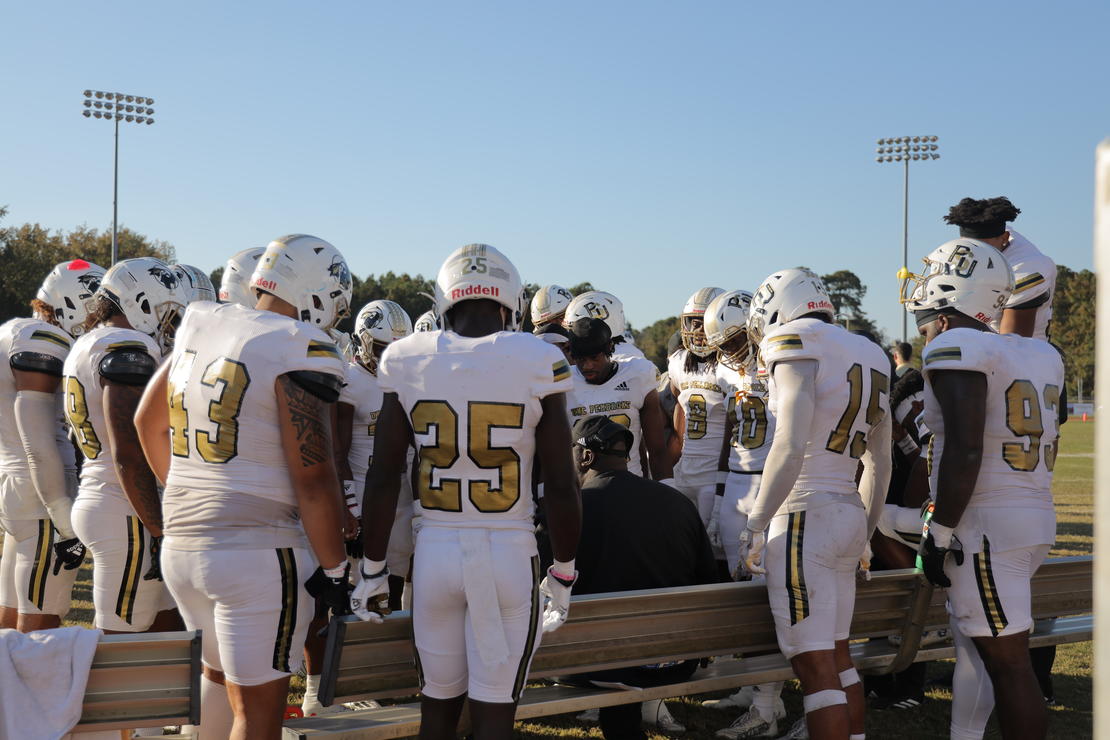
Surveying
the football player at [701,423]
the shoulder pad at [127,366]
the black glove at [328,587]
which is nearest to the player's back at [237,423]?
the black glove at [328,587]

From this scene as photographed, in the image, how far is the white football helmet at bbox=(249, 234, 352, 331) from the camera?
368cm

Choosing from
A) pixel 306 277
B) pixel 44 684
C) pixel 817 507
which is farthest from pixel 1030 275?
pixel 44 684

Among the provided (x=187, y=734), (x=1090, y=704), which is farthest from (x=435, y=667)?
(x=1090, y=704)

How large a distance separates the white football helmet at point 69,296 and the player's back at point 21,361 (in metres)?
0.39

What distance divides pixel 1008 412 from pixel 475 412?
2517 mm

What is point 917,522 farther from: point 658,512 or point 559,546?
point 559,546

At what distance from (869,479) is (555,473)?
6.54 feet

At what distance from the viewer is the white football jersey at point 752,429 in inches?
230

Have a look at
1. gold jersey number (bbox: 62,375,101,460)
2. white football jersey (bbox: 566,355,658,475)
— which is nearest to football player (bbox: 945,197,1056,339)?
white football jersey (bbox: 566,355,658,475)

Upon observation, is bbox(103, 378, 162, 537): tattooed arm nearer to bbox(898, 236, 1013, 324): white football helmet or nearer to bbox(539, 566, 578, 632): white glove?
bbox(539, 566, 578, 632): white glove

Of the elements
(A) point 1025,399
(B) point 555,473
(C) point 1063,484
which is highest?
(A) point 1025,399

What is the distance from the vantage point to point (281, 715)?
137 inches

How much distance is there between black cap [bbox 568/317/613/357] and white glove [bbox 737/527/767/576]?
2.37 m

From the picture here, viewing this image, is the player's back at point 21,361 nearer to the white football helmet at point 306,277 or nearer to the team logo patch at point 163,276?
the team logo patch at point 163,276
